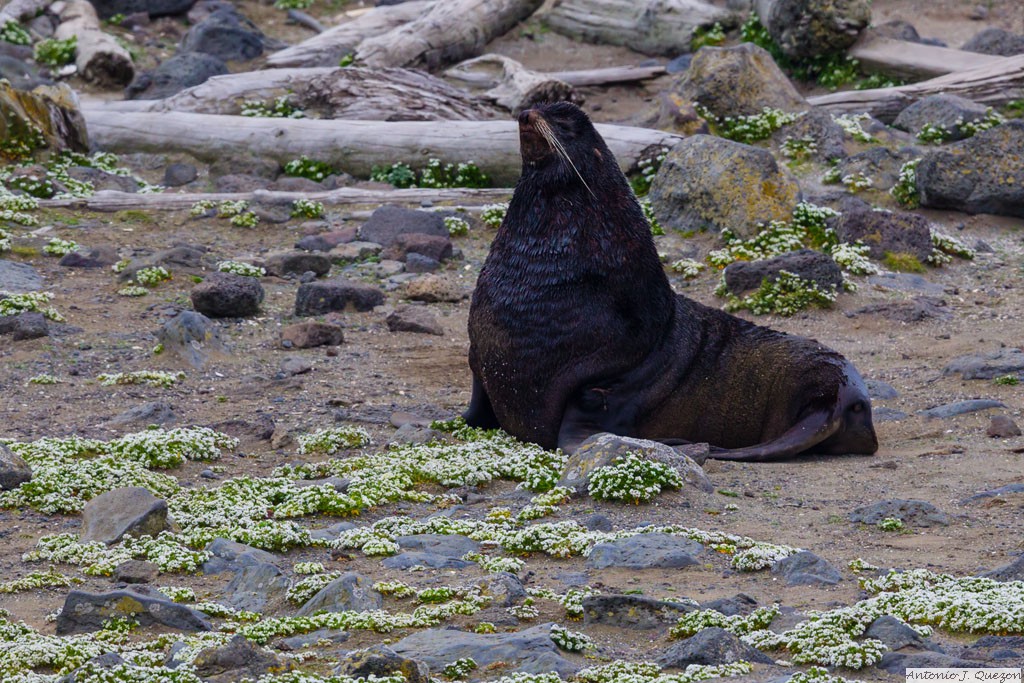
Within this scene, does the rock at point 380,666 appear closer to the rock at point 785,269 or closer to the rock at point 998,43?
the rock at point 785,269

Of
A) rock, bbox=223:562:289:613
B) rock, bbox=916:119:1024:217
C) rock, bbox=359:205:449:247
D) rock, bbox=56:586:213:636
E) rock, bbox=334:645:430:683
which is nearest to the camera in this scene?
rock, bbox=334:645:430:683

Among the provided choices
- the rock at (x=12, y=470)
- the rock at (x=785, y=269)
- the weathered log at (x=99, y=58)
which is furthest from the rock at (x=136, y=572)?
the weathered log at (x=99, y=58)

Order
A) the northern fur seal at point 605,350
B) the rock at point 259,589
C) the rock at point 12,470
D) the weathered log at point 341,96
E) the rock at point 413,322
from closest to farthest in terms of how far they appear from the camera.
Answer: the rock at point 259,589, the rock at point 12,470, the northern fur seal at point 605,350, the rock at point 413,322, the weathered log at point 341,96

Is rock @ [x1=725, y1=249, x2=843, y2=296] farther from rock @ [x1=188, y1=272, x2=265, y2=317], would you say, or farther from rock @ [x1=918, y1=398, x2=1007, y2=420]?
rock @ [x1=188, y1=272, x2=265, y2=317]

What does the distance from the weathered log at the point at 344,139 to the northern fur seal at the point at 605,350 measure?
6055 mm

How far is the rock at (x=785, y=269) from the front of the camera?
1191cm

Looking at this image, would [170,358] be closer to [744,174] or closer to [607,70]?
[744,174]

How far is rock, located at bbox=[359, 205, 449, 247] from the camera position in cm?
1304

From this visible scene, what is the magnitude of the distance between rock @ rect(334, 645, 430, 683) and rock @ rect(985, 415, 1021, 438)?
16.4 ft

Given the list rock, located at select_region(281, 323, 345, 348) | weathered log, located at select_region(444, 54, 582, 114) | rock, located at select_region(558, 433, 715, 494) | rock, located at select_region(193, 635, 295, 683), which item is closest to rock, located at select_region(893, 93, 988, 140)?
weathered log, located at select_region(444, 54, 582, 114)

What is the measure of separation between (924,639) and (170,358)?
6594 millimetres

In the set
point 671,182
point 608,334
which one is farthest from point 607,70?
point 608,334

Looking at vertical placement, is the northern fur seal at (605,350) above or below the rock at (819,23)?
below

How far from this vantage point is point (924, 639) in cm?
477
